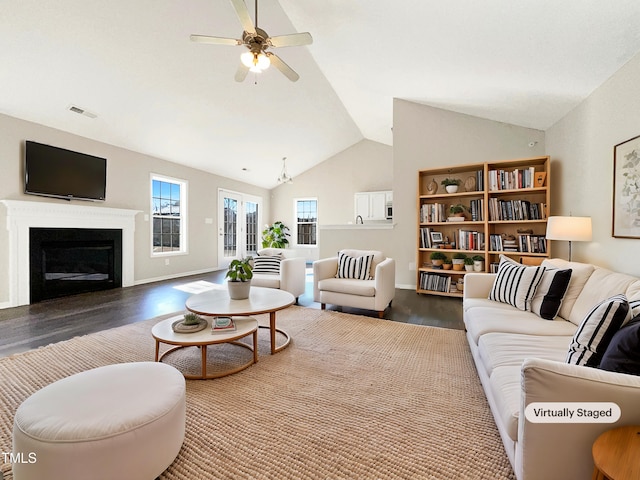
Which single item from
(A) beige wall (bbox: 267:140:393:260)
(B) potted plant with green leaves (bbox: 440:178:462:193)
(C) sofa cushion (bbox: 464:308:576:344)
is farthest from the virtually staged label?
(A) beige wall (bbox: 267:140:393:260)

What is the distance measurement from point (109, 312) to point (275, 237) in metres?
5.27

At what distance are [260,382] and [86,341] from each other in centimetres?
184

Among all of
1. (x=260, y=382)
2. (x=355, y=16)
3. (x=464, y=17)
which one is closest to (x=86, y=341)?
(x=260, y=382)

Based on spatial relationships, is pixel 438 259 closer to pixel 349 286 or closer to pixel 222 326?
pixel 349 286

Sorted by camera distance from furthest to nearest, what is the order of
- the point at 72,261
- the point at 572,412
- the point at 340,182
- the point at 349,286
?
the point at 340,182, the point at 72,261, the point at 349,286, the point at 572,412

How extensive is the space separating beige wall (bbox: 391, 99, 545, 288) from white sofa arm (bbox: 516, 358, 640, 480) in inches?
156

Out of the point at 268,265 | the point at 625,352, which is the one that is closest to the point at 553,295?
the point at 625,352

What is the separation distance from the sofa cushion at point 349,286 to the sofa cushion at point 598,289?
178 cm

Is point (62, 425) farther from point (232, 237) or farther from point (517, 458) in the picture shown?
point (232, 237)

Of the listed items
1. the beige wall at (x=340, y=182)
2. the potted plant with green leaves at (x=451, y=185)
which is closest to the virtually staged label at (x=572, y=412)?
the potted plant with green leaves at (x=451, y=185)

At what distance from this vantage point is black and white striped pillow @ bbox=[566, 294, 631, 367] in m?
1.19

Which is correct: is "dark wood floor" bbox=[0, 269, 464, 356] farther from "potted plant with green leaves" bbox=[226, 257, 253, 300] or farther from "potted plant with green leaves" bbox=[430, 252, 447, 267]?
"potted plant with green leaves" bbox=[226, 257, 253, 300]

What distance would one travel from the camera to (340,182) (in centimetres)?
821

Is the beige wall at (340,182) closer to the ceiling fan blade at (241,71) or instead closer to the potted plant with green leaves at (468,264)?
the potted plant with green leaves at (468,264)
